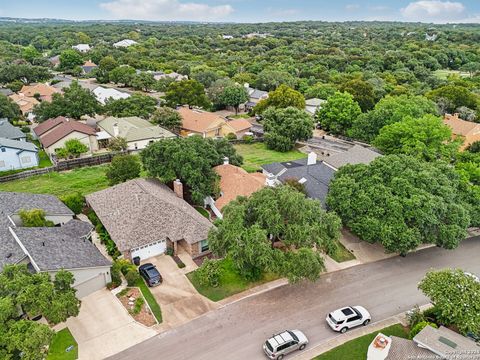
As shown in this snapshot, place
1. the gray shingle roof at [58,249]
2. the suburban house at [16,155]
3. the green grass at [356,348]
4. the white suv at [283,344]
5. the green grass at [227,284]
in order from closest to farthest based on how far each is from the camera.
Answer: the white suv at [283,344]
the green grass at [356,348]
the gray shingle roof at [58,249]
the green grass at [227,284]
the suburban house at [16,155]

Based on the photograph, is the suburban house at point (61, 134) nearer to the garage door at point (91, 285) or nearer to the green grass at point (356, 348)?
the garage door at point (91, 285)

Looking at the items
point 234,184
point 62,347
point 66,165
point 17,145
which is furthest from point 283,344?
point 17,145

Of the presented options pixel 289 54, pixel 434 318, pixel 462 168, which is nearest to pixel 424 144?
pixel 462 168

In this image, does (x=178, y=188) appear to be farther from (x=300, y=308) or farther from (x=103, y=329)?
(x=300, y=308)

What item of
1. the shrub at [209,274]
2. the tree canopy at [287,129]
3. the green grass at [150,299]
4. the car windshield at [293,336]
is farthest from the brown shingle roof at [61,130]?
the car windshield at [293,336]

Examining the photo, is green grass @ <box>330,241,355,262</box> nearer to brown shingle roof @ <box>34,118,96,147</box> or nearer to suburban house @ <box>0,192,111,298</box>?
suburban house @ <box>0,192,111,298</box>

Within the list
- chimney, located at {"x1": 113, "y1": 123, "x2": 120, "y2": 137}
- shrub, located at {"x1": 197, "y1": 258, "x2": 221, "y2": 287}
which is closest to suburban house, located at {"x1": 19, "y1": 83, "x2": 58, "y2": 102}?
chimney, located at {"x1": 113, "y1": 123, "x2": 120, "y2": 137}
